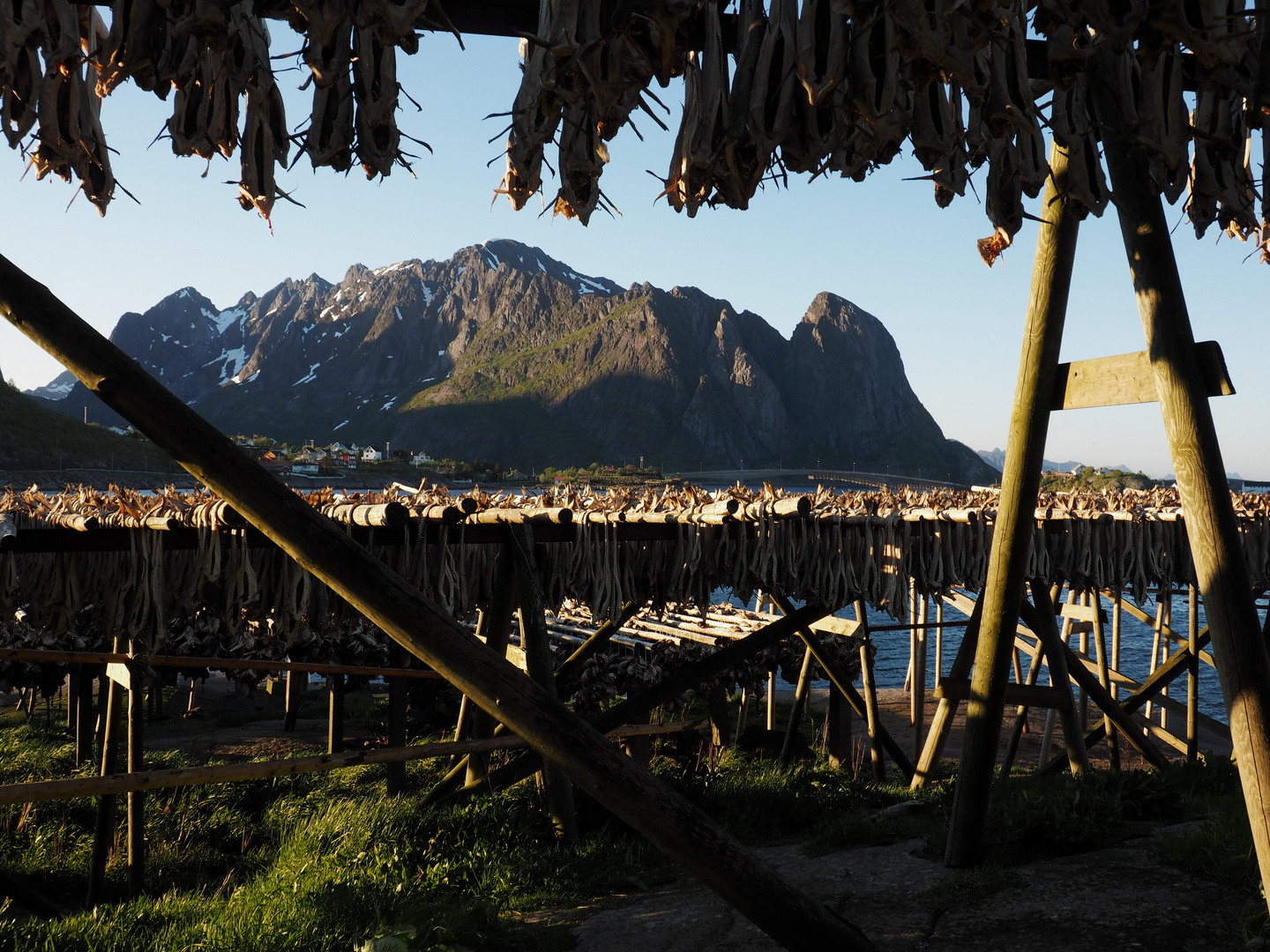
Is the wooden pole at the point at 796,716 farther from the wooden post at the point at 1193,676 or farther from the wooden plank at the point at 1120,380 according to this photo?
the wooden plank at the point at 1120,380

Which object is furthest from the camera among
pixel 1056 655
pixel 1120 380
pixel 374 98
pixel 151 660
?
pixel 1056 655

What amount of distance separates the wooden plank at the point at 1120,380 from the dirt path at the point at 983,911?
7.36 ft

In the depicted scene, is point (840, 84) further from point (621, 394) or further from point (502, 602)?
point (621, 394)

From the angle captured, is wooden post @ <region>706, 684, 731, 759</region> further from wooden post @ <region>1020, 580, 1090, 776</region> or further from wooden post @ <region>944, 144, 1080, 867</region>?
wooden post @ <region>944, 144, 1080, 867</region>

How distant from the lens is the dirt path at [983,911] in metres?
3.60

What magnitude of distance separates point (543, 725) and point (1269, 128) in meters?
3.41

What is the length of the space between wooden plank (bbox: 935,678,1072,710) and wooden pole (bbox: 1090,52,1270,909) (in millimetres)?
3045

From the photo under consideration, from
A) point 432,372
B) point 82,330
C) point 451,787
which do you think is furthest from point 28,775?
point 432,372

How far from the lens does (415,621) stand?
2338mm

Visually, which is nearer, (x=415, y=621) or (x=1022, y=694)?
(x=415, y=621)

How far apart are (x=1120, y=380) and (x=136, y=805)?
6486 mm

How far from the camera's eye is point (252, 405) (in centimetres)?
18825

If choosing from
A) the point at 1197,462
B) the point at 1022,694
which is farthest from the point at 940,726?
the point at 1197,462

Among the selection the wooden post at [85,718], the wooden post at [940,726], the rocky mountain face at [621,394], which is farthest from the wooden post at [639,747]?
the rocky mountain face at [621,394]
